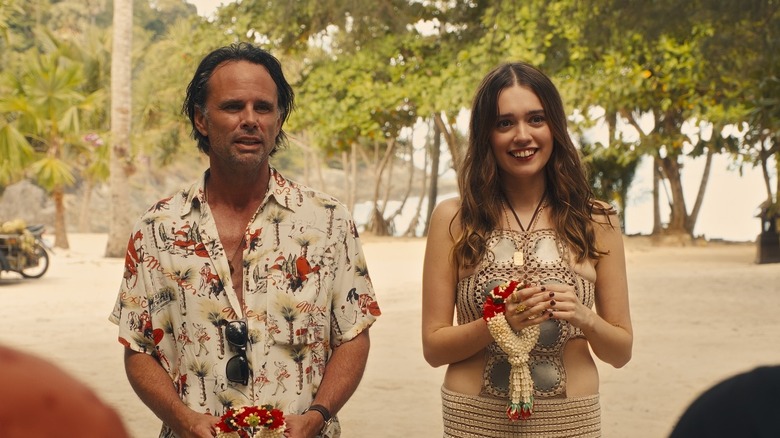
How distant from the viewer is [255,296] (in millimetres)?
2129

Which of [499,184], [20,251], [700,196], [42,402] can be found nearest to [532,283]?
[499,184]

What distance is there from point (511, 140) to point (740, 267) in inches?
603

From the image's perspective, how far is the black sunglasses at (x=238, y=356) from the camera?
6.90ft

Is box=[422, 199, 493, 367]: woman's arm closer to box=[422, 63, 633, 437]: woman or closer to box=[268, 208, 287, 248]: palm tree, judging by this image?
box=[422, 63, 633, 437]: woman

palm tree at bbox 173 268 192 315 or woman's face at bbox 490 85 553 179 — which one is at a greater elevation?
woman's face at bbox 490 85 553 179

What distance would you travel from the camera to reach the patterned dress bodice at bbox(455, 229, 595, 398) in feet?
7.66

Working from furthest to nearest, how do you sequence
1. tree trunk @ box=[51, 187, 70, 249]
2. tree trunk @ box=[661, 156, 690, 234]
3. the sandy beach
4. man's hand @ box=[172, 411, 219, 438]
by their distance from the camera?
1. tree trunk @ box=[51, 187, 70, 249]
2. tree trunk @ box=[661, 156, 690, 234]
3. the sandy beach
4. man's hand @ box=[172, 411, 219, 438]

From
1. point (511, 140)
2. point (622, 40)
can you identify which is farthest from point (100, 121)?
point (511, 140)

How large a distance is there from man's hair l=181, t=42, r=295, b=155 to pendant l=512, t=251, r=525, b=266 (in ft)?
1.93

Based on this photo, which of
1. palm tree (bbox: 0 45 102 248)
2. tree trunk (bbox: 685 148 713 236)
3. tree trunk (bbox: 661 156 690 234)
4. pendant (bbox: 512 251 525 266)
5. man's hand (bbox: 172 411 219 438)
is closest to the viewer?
man's hand (bbox: 172 411 219 438)

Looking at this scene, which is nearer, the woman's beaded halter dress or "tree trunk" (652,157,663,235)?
the woman's beaded halter dress

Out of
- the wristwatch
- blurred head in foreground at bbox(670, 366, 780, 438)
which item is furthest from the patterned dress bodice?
blurred head in foreground at bbox(670, 366, 780, 438)

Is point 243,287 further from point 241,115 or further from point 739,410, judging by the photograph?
point 739,410

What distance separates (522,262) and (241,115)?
70cm
